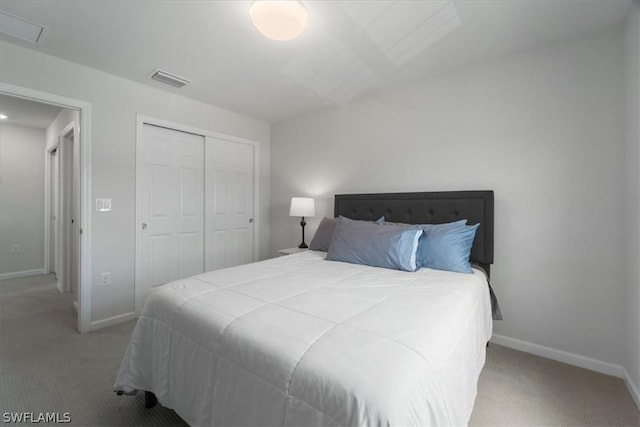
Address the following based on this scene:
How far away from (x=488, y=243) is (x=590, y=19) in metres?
1.64

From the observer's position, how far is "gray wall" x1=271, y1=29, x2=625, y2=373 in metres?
1.94

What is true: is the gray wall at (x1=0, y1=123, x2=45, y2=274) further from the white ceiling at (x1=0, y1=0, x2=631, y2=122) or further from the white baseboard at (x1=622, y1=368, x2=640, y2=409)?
the white baseboard at (x1=622, y1=368, x2=640, y2=409)

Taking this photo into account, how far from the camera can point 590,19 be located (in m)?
1.84

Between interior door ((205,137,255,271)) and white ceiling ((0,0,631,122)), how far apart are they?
3.27 feet

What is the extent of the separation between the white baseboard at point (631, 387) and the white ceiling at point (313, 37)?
2.32 metres

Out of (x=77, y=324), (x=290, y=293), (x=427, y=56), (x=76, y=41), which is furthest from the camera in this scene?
(x=77, y=324)

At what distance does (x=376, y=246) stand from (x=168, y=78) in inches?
100

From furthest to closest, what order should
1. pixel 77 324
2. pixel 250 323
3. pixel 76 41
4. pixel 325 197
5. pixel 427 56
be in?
1. pixel 325 197
2. pixel 77 324
3. pixel 427 56
4. pixel 76 41
5. pixel 250 323

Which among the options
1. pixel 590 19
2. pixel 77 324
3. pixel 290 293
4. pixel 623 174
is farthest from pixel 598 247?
pixel 77 324

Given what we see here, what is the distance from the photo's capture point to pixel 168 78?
2.74 metres

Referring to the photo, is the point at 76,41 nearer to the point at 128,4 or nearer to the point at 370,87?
the point at 128,4

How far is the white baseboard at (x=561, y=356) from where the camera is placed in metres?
1.92

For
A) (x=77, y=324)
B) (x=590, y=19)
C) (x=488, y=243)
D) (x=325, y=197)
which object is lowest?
(x=77, y=324)

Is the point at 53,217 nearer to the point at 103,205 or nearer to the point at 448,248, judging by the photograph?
the point at 103,205
